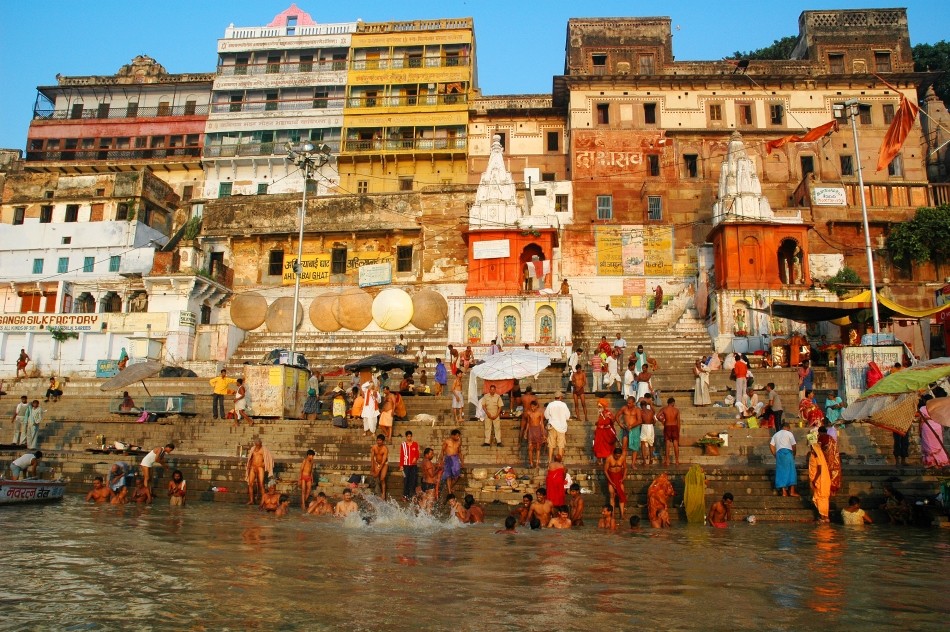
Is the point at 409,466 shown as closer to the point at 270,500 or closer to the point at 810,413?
the point at 270,500

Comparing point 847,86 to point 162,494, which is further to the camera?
point 847,86

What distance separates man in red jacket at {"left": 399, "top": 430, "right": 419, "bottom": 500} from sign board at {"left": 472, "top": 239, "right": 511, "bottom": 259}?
13.7 meters

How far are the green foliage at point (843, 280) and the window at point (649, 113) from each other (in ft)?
31.8

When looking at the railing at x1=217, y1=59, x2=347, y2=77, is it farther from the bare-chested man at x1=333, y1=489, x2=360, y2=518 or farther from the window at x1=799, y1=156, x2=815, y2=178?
the bare-chested man at x1=333, y1=489, x2=360, y2=518

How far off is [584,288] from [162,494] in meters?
17.9

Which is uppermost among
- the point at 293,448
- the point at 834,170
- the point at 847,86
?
the point at 847,86

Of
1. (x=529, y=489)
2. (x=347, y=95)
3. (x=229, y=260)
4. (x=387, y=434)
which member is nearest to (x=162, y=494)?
(x=387, y=434)

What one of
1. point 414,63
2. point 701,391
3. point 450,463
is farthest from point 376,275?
point 450,463

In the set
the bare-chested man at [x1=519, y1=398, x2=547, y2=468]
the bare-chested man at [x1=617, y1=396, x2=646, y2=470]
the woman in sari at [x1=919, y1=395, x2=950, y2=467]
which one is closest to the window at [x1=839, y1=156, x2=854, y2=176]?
the woman in sari at [x1=919, y1=395, x2=950, y2=467]

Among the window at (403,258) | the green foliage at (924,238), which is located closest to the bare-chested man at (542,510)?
the window at (403,258)

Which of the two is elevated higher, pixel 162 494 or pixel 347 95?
pixel 347 95

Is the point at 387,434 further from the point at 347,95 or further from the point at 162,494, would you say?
the point at 347,95

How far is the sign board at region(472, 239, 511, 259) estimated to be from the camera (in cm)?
2436

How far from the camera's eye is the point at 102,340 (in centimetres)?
2686
